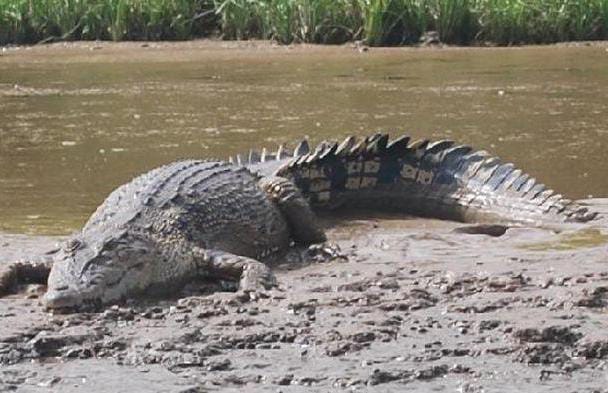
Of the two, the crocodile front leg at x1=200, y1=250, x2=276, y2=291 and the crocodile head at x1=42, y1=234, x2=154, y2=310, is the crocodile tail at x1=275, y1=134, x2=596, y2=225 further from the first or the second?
the crocodile head at x1=42, y1=234, x2=154, y2=310

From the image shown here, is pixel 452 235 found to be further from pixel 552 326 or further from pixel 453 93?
pixel 453 93

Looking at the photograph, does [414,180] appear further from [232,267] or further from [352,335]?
[352,335]

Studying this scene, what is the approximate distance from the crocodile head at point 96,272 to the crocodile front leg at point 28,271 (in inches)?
9.3

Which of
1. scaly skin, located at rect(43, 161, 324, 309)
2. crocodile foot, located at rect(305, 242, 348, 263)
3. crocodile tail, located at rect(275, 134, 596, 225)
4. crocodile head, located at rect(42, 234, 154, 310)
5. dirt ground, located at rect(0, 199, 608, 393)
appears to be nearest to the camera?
dirt ground, located at rect(0, 199, 608, 393)

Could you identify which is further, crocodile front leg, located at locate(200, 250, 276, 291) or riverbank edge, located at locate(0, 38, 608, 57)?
riverbank edge, located at locate(0, 38, 608, 57)

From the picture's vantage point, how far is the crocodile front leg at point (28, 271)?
588 cm

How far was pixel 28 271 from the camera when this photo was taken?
5.93 metres

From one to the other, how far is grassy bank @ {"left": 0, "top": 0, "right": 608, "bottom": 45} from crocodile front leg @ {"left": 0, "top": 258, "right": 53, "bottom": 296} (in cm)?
1204

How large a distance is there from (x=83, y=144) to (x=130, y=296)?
4702mm

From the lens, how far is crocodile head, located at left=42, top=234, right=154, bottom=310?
5250 millimetres

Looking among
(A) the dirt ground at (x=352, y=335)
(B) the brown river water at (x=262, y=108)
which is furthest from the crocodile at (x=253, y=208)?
(B) the brown river water at (x=262, y=108)

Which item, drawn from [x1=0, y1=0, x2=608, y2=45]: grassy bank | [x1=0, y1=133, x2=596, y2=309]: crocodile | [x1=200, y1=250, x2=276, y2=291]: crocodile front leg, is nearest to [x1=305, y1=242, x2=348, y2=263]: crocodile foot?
[x1=0, y1=133, x2=596, y2=309]: crocodile

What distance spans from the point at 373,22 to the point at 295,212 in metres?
10.9

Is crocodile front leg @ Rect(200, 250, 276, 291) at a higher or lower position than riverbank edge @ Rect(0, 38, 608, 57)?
higher
